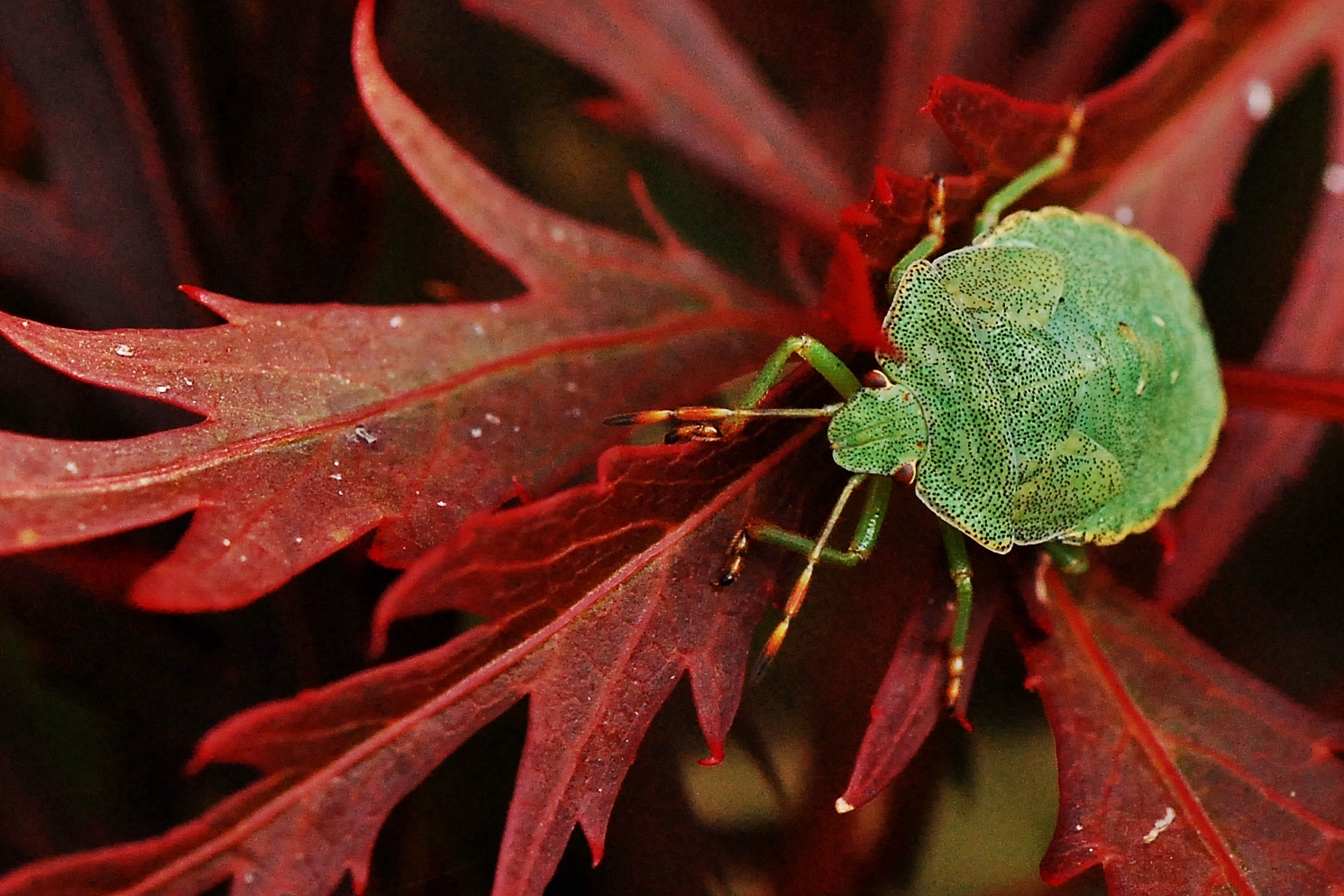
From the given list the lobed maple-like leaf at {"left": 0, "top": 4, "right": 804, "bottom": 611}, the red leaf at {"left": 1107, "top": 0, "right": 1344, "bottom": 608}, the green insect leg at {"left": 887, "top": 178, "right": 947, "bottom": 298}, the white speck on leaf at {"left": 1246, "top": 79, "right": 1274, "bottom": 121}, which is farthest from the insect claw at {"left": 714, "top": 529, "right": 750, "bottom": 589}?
the white speck on leaf at {"left": 1246, "top": 79, "right": 1274, "bottom": 121}

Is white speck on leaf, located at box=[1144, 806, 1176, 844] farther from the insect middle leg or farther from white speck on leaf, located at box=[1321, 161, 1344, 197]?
white speck on leaf, located at box=[1321, 161, 1344, 197]

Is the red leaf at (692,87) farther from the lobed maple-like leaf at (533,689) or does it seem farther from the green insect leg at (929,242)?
the lobed maple-like leaf at (533,689)

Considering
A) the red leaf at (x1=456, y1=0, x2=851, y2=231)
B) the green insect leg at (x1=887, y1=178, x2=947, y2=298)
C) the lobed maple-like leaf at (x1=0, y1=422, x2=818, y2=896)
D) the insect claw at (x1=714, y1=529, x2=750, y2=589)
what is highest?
the red leaf at (x1=456, y1=0, x2=851, y2=231)

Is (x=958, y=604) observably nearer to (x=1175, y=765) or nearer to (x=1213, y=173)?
(x=1175, y=765)

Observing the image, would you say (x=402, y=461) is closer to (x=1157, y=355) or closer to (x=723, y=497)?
(x=723, y=497)

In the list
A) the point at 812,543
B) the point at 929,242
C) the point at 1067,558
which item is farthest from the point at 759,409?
the point at 1067,558
